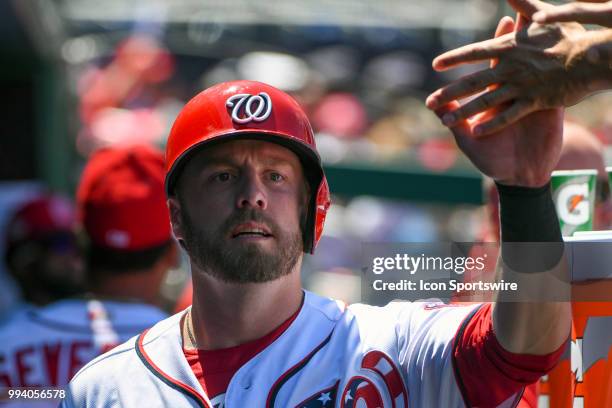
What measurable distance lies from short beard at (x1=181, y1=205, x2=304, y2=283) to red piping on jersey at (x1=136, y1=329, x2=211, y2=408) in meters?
0.25

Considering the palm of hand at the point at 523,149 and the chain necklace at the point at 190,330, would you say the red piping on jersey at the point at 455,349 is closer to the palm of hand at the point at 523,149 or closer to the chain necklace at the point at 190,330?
the palm of hand at the point at 523,149

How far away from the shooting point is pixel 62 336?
11.0 feet

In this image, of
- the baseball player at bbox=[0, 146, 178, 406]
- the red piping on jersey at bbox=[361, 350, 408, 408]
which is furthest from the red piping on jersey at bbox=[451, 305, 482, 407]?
the baseball player at bbox=[0, 146, 178, 406]

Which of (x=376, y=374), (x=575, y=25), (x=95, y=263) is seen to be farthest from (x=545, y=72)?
(x=95, y=263)

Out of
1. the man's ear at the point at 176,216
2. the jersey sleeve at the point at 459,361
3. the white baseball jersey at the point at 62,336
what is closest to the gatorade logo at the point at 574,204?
the jersey sleeve at the point at 459,361

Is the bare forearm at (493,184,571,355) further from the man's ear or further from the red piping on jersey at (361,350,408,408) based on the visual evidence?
the man's ear

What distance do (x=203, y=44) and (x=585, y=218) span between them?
951 cm

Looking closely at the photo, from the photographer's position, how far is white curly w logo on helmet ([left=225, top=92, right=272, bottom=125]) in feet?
7.89

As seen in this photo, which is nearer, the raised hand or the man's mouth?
the raised hand

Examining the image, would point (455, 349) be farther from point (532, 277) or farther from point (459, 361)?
point (532, 277)

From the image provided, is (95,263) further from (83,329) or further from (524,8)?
(524,8)

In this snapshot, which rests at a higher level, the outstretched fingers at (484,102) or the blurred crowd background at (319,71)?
the blurred crowd background at (319,71)

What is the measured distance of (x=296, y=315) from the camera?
2.45 meters

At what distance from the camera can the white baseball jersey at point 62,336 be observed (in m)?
3.24
